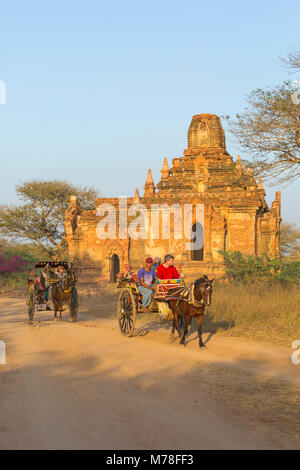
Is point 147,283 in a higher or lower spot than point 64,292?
higher

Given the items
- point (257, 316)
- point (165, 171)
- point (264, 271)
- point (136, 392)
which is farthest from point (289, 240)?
point (136, 392)

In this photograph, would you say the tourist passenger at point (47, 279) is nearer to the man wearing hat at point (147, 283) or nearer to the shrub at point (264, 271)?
the man wearing hat at point (147, 283)

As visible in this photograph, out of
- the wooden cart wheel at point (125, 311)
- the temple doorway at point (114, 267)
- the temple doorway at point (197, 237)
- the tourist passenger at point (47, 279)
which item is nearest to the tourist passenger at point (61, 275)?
the tourist passenger at point (47, 279)

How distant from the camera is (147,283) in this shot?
10273 millimetres

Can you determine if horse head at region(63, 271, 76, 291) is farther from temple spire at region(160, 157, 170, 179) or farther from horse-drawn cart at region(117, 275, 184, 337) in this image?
temple spire at region(160, 157, 170, 179)

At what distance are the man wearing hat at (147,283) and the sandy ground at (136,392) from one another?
0.77m

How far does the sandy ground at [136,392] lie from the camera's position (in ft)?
14.0

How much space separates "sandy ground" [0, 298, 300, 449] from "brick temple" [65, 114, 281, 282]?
15839mm

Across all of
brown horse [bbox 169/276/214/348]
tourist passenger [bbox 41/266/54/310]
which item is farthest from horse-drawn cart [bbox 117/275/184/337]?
tourist passenger [bbox 41/266/54/310]

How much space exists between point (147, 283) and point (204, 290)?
177cm

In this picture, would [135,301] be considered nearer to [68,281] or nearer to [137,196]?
[68,281]

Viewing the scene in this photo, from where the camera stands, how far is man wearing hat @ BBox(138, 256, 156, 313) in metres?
10.0
